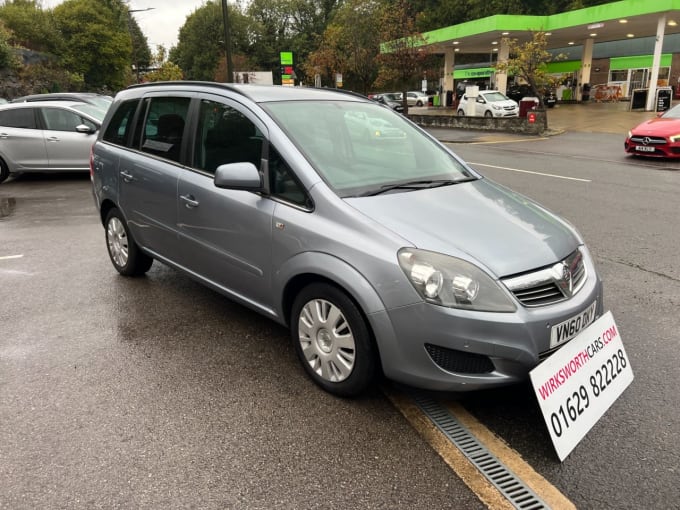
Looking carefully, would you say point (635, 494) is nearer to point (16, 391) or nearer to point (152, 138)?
point (16, 391)

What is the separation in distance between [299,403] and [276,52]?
8223cm

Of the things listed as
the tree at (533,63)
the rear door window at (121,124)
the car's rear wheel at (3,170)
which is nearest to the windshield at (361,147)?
the rear door window at (121,124)

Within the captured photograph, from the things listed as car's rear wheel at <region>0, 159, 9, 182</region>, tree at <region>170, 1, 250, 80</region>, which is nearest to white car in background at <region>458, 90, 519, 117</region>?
car's rear wheel at <region>0, 159, 9, 182</region>

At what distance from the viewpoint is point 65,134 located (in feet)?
36.5

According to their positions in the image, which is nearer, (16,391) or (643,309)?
(16,391)

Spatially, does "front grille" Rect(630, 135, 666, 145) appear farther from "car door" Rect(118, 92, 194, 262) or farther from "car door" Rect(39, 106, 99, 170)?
"car door" Rect(39, 106, 99, 170)

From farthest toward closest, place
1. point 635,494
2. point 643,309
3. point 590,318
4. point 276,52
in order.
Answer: point 276,52 < point 643,309 < point 590,318 < point 635,494

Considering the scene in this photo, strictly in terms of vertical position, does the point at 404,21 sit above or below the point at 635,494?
above

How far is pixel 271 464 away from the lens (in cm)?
254

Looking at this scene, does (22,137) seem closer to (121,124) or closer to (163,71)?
(121,124)

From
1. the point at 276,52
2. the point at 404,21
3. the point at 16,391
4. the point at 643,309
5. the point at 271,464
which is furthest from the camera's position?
the point at 276,52

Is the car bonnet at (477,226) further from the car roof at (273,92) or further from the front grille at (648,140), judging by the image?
the front grille at (648,140)

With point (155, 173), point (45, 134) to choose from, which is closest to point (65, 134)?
point (45, 134)

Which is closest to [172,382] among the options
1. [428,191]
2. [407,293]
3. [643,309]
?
[407,293]
